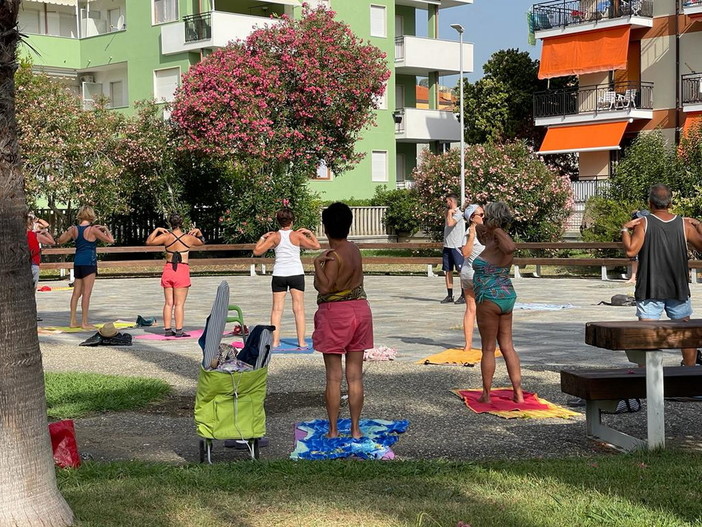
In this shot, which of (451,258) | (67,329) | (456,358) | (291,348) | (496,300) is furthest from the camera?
(451,258)

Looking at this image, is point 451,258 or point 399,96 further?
point 399,96

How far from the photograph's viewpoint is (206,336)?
762 centimetres

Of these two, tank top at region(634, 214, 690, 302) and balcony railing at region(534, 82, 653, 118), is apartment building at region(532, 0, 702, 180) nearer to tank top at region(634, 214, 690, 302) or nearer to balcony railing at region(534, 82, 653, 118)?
balcony railing at region(534, 82, 653, 118)

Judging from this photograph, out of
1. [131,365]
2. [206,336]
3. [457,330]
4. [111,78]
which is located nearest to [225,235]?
[111,78]

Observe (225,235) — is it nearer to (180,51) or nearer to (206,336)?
(180,51)

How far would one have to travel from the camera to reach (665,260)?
31.9ft

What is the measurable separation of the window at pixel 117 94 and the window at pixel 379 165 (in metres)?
10.7

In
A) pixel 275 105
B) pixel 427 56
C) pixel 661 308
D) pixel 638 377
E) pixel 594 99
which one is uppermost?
pixel 427 56

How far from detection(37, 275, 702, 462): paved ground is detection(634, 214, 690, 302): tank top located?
3.34 ft

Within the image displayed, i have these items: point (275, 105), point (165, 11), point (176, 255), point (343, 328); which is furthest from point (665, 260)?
point (165, 11)

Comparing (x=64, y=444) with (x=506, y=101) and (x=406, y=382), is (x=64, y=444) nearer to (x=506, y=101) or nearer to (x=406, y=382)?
(x=406, y=382)

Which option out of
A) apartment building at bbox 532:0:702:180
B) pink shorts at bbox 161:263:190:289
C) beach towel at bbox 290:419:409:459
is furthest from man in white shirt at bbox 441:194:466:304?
apartment building at bbox 532:0:702:180

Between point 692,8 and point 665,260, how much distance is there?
→ 31898 mm

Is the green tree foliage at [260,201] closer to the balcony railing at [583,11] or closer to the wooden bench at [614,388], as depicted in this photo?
the balcony railing at [583,11]
